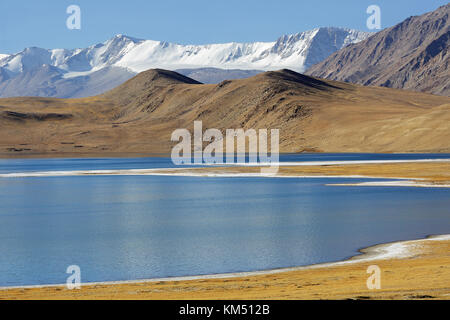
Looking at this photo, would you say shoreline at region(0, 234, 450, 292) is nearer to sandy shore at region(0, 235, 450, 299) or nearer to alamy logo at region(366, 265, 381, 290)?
sandy shore at region(0, 235, 450, 299)

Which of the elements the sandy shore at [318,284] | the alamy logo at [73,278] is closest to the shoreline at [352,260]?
the sandy shore at [318,284]

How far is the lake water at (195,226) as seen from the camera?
31500 mm

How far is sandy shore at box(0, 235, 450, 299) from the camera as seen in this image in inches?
838

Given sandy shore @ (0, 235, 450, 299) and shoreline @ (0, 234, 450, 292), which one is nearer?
sandy shore @ (0, 235, 450, 299)

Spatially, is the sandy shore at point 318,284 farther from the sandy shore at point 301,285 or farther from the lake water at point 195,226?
the lake water at point 195,226

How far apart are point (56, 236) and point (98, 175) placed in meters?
61.0

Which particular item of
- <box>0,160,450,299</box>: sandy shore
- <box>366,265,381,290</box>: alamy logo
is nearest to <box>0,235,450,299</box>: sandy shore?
<box>0,160,450,299</box>: sandy shore

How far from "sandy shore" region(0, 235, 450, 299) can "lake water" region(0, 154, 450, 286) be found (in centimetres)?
228

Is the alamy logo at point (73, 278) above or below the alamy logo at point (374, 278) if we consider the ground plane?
below

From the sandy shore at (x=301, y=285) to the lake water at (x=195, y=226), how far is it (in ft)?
7.49

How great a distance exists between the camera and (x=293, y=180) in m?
88.1

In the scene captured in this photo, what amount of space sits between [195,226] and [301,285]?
21725 millimetres

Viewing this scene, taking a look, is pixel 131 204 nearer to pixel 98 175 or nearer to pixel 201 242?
pixel 201 242
